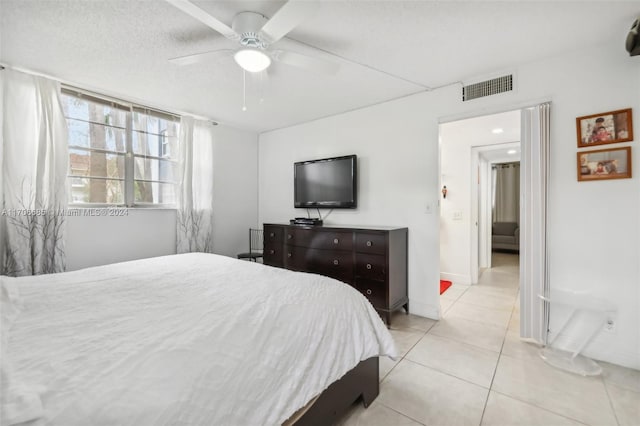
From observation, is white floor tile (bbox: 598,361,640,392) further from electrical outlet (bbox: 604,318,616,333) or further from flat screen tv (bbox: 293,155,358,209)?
flat screen tv (bbox: 293,155,358,209)

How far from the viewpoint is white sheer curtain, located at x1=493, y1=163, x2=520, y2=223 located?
23.3 ft

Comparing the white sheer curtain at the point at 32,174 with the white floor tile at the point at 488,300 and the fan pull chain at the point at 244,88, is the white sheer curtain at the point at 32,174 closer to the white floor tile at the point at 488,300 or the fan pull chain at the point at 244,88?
the fan pull chain at the point at 244,88

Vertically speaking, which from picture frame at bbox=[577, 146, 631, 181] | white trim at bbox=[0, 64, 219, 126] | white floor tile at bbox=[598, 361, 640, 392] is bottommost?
white floor tile at bbox=[598, 361, 640, 392]

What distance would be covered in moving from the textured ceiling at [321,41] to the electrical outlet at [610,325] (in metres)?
2.15

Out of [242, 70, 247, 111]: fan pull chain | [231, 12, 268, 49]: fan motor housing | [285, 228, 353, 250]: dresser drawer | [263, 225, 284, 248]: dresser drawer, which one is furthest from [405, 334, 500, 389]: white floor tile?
[242, 70, 247, 111]: fan pull chain

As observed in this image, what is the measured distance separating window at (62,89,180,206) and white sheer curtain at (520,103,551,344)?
392 centimetres

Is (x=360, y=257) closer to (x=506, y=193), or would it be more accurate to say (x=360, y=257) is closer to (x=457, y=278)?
(x=457, y=278)

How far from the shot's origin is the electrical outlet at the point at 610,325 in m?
2.12

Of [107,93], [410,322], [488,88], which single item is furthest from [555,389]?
[107,93]

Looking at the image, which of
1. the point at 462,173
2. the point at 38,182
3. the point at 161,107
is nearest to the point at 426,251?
the point at 462,173

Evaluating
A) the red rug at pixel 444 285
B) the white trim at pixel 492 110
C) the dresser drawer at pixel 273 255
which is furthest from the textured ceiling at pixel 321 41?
the red rug at pixel 444 285

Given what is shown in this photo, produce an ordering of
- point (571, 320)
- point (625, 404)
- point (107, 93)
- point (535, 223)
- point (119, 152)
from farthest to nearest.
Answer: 1. point (119, 152)
2. point (107, 93)
3. point (535, 223)
4. point (571, 320)
5. point (625, 404)

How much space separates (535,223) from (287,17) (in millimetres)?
2522

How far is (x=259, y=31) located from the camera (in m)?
1.65
